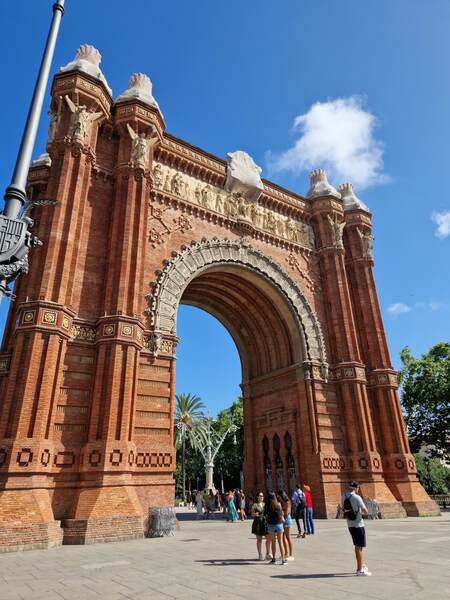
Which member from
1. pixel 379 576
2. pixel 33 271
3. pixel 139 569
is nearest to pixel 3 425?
pixel 33 271

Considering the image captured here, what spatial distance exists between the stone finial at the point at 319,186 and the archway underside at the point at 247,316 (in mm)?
7743

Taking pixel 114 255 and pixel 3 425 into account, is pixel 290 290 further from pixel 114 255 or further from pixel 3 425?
pixel 3 425


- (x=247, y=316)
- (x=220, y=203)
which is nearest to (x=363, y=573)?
(x=247, y=316)

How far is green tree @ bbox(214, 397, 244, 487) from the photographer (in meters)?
54.3

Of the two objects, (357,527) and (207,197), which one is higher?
(207,197)

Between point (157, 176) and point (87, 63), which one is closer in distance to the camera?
point (87, 63)

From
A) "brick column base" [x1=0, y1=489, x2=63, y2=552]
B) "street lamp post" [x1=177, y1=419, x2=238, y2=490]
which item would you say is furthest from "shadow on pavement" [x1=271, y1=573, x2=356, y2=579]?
"street lamp post" [x1=177, y1=419, x2=238, y2=490]

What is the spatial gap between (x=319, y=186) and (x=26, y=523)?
22.4 metres

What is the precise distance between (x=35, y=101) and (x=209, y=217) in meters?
13.9

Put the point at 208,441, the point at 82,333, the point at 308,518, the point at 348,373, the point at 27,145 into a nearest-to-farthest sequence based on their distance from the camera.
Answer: the point at 27,145 < the point at 308,518 < the point at 82,333 < the point at 348,373 < the point at 208,441

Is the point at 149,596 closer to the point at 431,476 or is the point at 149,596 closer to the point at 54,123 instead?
the point at 54,123

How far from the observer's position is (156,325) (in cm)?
1639

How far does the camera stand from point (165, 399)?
609 inches

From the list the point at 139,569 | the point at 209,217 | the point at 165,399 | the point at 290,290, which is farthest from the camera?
the point at 290,290
